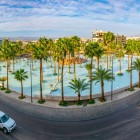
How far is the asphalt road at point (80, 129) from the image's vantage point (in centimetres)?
2809

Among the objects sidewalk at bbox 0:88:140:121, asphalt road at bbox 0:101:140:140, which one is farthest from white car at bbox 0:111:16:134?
sidewalk at bbox 0:88:140:121

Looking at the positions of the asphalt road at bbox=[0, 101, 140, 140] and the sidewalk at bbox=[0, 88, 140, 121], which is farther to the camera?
the sidewalk at bbox=[0, 88, 140, 121]

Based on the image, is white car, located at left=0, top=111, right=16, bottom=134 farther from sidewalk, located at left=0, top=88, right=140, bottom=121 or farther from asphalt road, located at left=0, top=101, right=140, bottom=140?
sidewalk, located at left=0, top=88, right=140, bottom=121

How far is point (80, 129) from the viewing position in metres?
30.9

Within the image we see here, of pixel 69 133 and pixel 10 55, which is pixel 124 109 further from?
pixel 10 55

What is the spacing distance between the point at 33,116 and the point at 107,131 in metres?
12.2

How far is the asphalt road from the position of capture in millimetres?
28094

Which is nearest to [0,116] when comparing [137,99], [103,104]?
[103,104]

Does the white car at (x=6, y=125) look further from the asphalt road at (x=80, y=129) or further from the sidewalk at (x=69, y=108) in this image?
the sidewalk at (x=69, y=108)

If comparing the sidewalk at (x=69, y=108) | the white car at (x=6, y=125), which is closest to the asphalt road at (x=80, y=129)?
the white car at (x=6, y=125)

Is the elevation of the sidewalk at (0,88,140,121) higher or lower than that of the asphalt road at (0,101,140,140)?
higher

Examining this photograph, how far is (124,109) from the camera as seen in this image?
38.8 metres

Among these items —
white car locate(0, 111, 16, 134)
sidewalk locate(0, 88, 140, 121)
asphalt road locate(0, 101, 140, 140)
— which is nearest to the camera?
asphalt road locate(0, 101, 140, 140)

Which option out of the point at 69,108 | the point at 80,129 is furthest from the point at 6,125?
the point at 69,108
